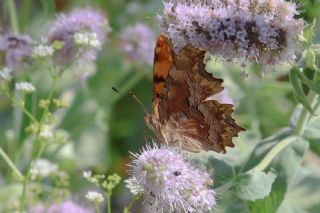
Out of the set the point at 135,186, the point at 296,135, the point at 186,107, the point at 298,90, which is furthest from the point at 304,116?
the point at 135,186

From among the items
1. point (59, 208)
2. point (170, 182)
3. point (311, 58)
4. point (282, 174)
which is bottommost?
point (59, 208)

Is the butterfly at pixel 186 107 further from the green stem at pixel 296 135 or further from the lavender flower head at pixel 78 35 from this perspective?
the lavender flower head at pixel 78 35

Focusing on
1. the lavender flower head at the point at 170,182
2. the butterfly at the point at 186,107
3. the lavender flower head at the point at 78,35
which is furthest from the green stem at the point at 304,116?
the lavender flower head at the point at 78,35

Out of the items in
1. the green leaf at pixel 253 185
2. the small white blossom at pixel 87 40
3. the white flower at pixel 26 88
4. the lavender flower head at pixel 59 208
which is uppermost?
the small white blossom at pixel 87 40

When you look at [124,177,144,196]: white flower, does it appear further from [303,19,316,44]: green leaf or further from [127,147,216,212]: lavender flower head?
[303,19,316,44]: green leaf

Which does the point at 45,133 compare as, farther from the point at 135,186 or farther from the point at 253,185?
the point at 253,185

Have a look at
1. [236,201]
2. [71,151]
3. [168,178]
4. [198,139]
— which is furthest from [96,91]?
[168,178]

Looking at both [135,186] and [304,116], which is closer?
[135,186]

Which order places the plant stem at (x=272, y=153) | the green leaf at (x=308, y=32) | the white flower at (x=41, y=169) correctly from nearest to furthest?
the green leaf at (x=308, y=32) < the plant stem at (x=272, y=153) < the white flower at (x=41, y=169)
